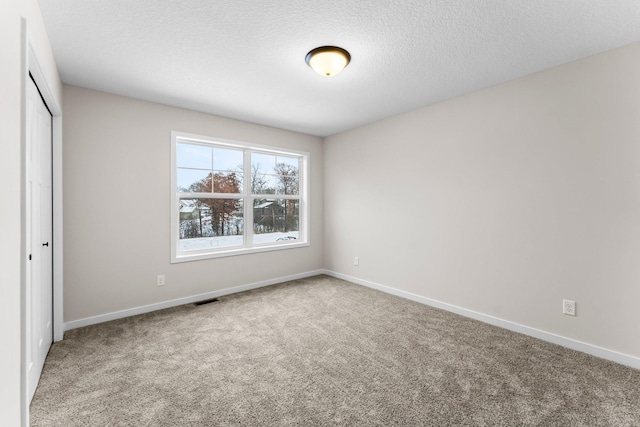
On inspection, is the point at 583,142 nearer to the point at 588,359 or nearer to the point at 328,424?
the point at 588,359

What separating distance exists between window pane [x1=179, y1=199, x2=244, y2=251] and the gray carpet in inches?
40.9

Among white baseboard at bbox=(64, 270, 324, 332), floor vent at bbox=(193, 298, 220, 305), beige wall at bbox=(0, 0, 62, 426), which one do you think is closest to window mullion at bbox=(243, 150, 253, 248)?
white baseboard at bbox=(64, 270, 324, 332)

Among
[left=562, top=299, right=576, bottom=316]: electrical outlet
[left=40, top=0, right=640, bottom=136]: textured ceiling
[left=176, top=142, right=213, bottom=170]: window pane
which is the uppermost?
[left=40, top=0, right=640, bottom=136]: textured ceiling

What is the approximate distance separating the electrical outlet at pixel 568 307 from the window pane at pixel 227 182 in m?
3.94

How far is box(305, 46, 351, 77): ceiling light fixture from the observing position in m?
2.24

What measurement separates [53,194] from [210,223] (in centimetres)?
168

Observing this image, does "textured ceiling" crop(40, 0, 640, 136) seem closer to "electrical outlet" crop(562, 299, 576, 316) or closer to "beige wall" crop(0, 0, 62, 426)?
"beige wall" crop(0, 0, 62, 426)

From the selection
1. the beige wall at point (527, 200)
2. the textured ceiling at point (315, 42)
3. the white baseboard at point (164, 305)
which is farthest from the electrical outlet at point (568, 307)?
the white baseboard at point (164, 305)

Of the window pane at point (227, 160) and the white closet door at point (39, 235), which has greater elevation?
the window pane at point (227, 160)

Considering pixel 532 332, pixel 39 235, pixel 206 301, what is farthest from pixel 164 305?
pixel 532 332

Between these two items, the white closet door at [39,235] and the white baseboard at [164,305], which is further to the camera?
the white baseboard at [164,305]

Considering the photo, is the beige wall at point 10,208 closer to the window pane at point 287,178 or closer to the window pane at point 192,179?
the window pane at point 192,179

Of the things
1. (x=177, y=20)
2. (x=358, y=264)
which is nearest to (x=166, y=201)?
(x=177, y=20)

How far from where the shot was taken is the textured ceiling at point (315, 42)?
1834mm
